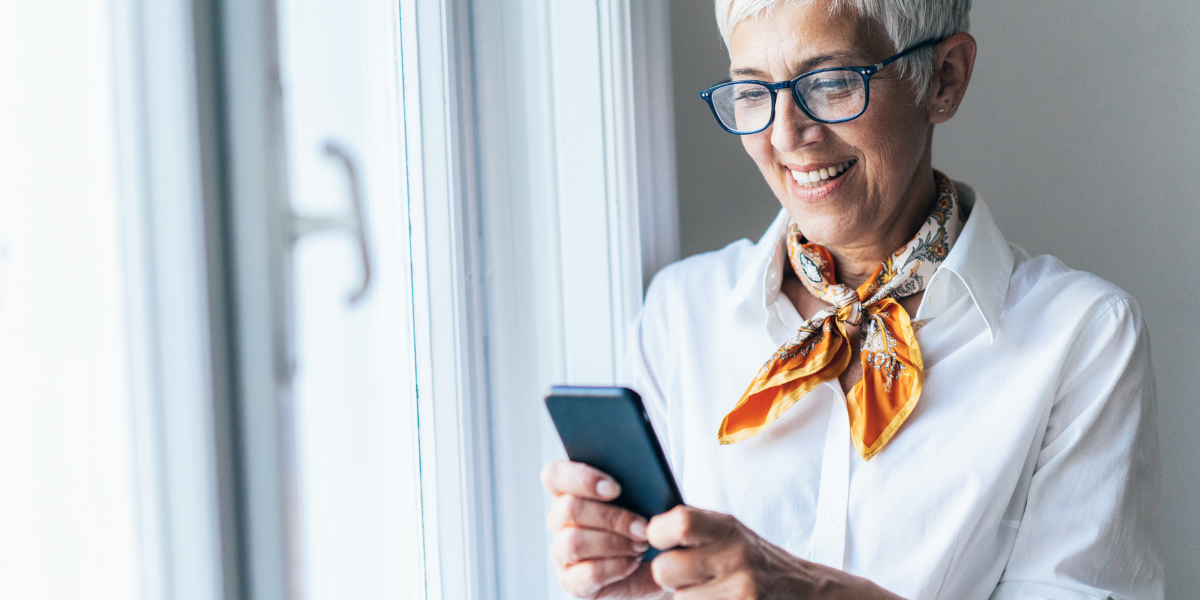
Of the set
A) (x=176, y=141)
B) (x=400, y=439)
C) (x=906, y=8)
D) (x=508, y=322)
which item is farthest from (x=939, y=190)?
(x=176, y=141)

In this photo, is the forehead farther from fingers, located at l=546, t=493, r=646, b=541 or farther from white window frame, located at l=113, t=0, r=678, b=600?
fingers, located at l=546, t=493, r=646, b=541

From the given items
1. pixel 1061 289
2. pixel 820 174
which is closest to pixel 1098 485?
pixel 1061 289

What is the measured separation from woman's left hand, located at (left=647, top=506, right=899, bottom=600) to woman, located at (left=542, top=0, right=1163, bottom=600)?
0.11 metres

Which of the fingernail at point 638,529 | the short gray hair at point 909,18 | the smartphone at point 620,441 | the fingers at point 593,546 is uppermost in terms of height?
the short gray hair at point 909,18

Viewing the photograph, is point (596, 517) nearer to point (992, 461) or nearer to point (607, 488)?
point (607, 488)

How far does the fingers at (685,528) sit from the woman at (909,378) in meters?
0.15

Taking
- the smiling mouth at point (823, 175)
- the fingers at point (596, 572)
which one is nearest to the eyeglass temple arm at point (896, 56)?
the smiling mouth at point (823, 175)

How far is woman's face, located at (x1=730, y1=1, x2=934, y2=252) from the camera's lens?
36.1 inches

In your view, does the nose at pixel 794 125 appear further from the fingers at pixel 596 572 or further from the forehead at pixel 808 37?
the fingers at pixel 596 572

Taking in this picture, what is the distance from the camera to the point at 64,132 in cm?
48

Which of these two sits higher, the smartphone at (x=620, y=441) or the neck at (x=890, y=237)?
the neck at (x=890, y=237)

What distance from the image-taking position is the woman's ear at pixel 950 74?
99cm

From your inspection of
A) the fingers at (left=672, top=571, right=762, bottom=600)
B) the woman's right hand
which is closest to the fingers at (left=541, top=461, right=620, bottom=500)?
the woman's right hand

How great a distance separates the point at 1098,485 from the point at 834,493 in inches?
11.5
